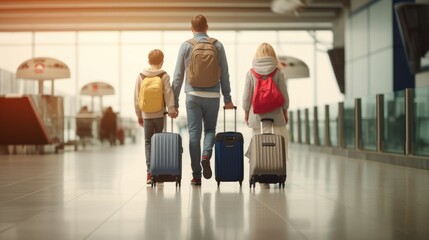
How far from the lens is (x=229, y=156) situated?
8.45 metres

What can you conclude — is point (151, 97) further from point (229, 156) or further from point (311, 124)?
point (311, 124)

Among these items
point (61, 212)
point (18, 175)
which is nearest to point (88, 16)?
point (18, 175)

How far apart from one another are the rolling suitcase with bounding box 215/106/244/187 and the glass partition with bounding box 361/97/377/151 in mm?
8870

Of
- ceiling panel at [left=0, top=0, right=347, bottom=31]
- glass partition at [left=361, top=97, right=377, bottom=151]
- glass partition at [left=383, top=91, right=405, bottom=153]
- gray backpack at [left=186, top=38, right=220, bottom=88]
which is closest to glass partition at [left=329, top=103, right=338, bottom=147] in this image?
glass partition at [left=361, top=97, right=377, bottom=151]

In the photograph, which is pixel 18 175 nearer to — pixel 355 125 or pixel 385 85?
pixel 355 125

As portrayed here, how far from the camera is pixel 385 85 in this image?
2514cm

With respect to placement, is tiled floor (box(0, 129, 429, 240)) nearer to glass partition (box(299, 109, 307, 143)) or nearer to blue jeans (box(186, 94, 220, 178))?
blue jeans (box(186, 94, 220, 178))

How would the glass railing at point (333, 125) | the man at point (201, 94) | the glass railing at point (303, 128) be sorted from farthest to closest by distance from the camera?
the glass railing at point (303, 128) → the glass railing at point (333, 125) → the man at point (201, 94)

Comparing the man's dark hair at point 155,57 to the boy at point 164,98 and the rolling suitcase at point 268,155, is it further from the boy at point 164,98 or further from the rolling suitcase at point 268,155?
the rolling suitcase at point 268,155

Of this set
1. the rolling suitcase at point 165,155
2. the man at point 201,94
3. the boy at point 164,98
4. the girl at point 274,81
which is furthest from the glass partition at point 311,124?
the rolling suitcase at point 165,155

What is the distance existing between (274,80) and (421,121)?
548 cm

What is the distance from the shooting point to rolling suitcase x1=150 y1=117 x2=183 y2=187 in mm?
8305

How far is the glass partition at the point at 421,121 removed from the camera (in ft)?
42.8

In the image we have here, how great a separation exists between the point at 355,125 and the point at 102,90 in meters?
19.6
